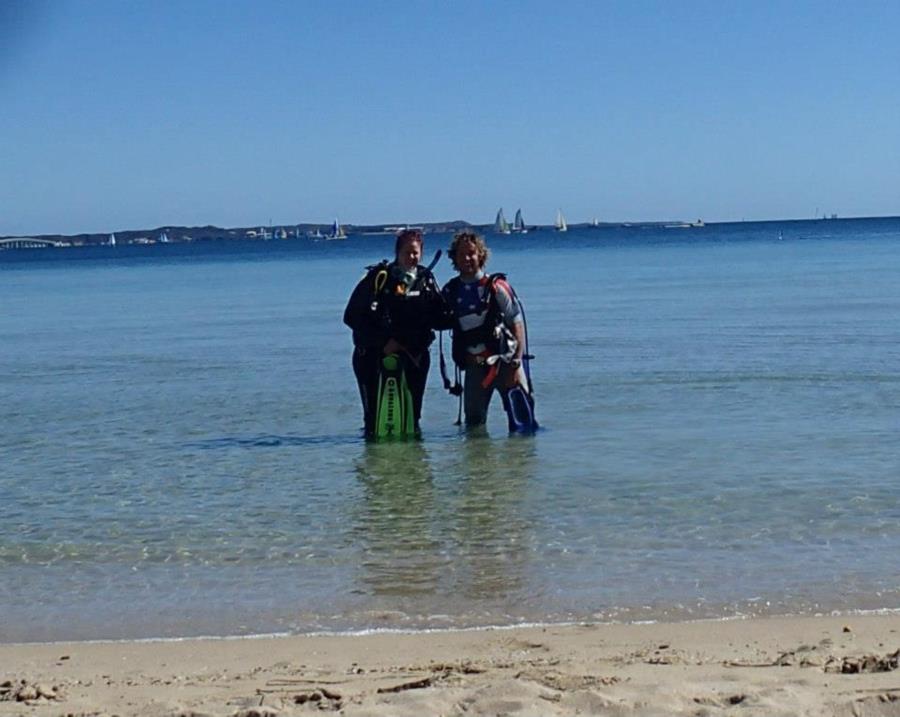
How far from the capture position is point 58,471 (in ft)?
29.1

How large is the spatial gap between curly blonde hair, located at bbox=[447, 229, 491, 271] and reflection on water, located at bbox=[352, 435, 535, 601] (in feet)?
4.11

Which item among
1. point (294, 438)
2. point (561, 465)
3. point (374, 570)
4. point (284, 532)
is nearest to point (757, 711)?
point (374, 570)

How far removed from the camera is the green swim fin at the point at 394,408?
31.7 feet

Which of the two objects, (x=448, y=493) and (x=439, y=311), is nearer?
(x=448, y=493)

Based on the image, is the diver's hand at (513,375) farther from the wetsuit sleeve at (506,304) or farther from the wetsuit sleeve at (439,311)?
the wetsuit sleeve at (439,311)

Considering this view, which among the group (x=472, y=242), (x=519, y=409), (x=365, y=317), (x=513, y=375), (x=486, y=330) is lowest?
(x=519, y=409)

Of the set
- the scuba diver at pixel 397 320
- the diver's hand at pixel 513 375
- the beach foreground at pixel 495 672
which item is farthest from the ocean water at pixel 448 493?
the scuba diver at pixel 397 320

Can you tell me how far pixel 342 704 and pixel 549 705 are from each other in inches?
24.4

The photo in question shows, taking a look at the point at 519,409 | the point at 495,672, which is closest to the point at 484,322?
the point at 519,409

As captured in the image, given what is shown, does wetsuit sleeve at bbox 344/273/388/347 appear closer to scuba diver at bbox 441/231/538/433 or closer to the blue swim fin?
scuba diver at bbox 441/231/538/433

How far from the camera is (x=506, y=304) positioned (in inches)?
362

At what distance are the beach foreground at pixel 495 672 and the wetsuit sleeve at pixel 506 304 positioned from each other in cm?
416

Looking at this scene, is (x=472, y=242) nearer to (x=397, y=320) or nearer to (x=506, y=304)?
(x=506, y=304)

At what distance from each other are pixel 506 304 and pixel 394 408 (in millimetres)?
1185
